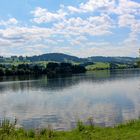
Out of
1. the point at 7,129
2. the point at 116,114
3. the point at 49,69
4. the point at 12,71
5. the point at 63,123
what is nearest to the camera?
the point at 7,129

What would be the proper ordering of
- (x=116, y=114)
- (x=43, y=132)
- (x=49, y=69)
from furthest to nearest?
(x=49, y=69) → (x=116, y=114) → (x=43, y=132)

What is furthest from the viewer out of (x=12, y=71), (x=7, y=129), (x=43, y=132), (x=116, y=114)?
(x=12, y=71)

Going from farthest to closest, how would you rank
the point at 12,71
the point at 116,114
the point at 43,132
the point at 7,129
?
the point at 12,71, the point at 116,114, the point at 43,132, the point at 7,129

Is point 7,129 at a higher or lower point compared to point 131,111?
higher

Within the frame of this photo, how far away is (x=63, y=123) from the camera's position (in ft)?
112

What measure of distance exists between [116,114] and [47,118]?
27.8 feet

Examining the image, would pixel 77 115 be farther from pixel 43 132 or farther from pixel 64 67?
pixel 64 67

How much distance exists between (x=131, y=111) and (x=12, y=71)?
5514 inches

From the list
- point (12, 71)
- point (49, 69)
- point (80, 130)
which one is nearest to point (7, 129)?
point (80, 130)

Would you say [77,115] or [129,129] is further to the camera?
[77,115]

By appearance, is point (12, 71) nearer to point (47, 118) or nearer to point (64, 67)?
point (64, 67)

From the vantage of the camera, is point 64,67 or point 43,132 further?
point 64,67

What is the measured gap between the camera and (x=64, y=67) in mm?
199625

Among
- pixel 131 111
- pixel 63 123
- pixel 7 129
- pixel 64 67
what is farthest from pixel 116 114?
pixel 64 67
